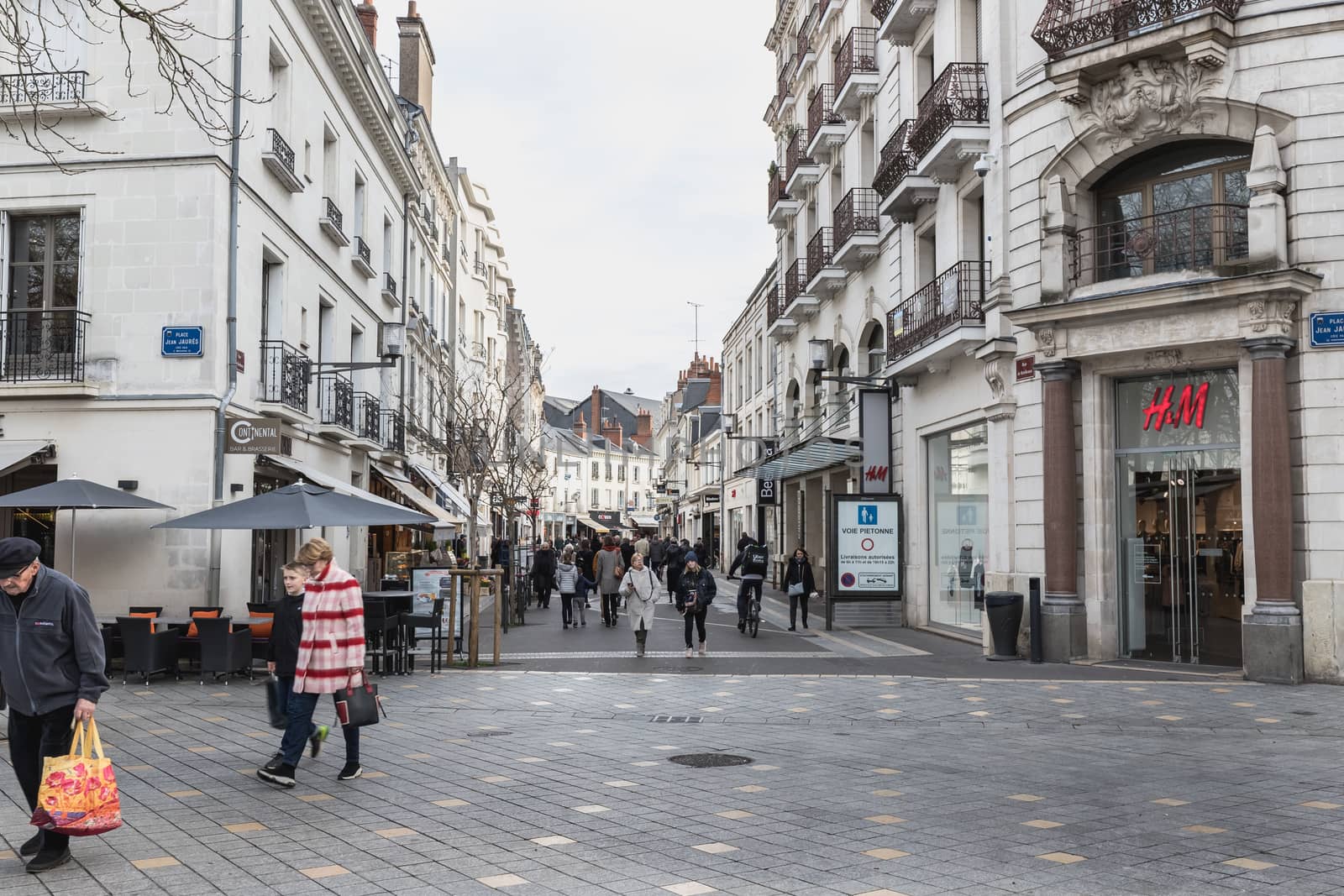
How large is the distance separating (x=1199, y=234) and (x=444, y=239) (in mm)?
31013

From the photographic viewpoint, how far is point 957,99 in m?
18.4

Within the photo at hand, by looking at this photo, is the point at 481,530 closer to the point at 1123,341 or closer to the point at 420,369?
the point at 420,369

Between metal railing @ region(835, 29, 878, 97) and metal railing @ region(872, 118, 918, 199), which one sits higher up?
metal railing @ region(835, 29, 878, 97)

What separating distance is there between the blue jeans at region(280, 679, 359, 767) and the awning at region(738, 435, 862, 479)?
1778 centimetres

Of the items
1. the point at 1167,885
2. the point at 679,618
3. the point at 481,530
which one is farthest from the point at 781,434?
the point at 1167,885

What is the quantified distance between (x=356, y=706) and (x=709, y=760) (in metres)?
2.69

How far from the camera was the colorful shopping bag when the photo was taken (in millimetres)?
5656

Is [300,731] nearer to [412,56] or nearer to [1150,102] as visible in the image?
[1150,102]

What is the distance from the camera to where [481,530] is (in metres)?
40.0

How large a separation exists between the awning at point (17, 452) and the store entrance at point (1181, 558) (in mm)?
14586

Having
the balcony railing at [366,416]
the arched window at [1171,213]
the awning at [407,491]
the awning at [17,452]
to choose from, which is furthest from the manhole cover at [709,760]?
the awning at [407,491]

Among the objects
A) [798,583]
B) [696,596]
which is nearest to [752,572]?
→ [798,583]

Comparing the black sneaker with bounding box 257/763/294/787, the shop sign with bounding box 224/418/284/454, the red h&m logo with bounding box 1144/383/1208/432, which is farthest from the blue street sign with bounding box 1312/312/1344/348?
the shop sign with bounding box 224/418/284/454

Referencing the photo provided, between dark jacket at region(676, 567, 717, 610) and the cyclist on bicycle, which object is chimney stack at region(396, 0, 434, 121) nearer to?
the cyclist on bicycle
